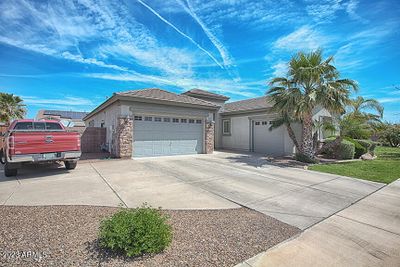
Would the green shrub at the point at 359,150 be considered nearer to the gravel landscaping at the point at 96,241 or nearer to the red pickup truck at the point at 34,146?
the gravel landscaping at the point at 96,241

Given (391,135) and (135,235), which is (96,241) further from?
(391,135)

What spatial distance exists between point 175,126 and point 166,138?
1.05 meters

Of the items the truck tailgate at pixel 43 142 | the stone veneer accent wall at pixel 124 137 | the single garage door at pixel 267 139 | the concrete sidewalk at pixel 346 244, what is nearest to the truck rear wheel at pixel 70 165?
the truck tailgate at pixel 43 142

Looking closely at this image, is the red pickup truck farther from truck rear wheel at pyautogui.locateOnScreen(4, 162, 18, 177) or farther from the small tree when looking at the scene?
the small tree

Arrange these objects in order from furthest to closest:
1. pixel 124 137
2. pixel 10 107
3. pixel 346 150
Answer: pixel 10 107 < pixel 346 150 < pixel 124 137

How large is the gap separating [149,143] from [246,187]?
7904 millimetres

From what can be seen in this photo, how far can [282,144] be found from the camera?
15.0 metres

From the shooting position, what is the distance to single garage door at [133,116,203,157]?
41.0 ft

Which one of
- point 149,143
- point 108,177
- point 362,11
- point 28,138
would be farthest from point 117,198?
point 362,11

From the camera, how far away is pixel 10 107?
73.9 ft

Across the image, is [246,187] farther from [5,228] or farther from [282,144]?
[282,144]

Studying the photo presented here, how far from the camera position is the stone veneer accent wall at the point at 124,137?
38.4ft

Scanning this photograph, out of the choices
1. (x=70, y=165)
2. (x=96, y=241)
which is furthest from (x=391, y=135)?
(x=70, y=165)

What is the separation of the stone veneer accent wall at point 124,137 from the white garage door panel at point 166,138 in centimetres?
37
